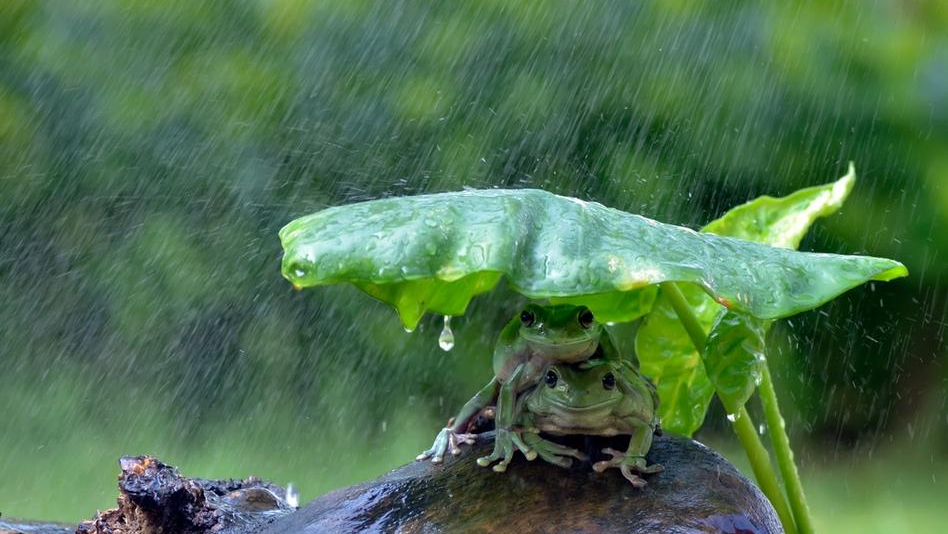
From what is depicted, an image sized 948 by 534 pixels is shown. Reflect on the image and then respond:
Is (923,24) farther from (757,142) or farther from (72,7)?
(72,7)

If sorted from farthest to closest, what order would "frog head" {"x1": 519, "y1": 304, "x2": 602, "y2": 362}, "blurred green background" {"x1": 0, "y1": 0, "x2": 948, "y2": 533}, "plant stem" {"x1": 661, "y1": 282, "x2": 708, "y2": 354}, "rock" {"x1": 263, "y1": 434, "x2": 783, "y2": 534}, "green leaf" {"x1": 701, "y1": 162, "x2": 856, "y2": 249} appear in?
"blurred green background" {"x1": 0, "y1": 0, "x2": 948, "y2": 533} → "green leaf" {"x1": 701, "y1": 162, "x2": 856, "y2": 249} → "plant stem" {"x1": 661, "y1": 282, "x2": 708, "y2": 354} → "frog head" {"x1": 519, "y1": 304, "x2": 602, "y2": 362} → "rock" {"x1": 263, "y1": 434, "x2": 783, "y2": 534}

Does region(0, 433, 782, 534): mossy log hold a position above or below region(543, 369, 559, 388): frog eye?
below

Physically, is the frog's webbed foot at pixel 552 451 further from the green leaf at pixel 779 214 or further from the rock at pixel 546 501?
the green leaf at pixel 779 214

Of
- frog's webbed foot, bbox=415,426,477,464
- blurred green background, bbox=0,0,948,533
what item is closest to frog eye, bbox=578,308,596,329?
frog's webbed foot, bbox=415,426,477,464

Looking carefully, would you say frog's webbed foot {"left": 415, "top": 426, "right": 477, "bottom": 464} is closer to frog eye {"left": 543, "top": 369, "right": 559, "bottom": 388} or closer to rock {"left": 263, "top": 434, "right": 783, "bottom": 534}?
rock {"left": 263, "top": 434, "right": 783, "bottom": 534}

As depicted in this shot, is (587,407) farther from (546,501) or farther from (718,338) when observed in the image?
(718,338)

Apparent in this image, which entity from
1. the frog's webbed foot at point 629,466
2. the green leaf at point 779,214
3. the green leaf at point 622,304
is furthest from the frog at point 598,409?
the green leaf at point 779,214
